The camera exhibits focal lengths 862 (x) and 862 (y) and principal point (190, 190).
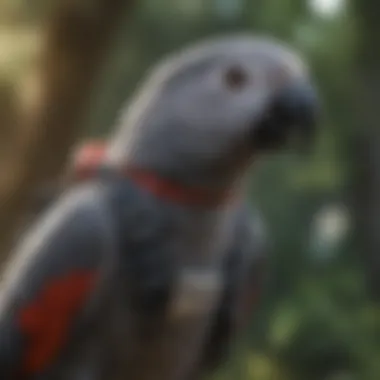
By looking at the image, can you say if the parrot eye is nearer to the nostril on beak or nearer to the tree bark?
the nostril on beak

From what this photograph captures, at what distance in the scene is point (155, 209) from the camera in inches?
24.2

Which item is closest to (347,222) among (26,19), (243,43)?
(243,43)

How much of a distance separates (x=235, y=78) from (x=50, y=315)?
21cm

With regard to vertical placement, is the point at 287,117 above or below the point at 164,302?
above

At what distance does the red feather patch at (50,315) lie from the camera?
1.97ft

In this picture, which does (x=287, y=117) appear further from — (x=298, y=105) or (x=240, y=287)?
(x=240, y=287)

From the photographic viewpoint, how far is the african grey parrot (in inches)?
23.8

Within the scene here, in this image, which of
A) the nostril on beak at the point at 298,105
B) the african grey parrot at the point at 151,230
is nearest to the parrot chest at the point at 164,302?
the african grey parrot at the point at 151,230

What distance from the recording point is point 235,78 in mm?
620

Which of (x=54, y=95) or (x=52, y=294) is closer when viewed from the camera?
(x=52, y=294)

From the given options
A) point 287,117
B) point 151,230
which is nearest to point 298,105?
point 287,117

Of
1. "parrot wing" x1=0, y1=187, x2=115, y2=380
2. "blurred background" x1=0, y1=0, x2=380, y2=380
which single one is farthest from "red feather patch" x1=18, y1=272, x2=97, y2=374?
"blurred background" x1=0, y1=0, x2=380, y2=380

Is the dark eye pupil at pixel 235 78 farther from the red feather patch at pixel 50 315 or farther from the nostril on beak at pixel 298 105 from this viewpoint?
the red feather patch at pixel 50 315

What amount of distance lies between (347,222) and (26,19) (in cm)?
34
